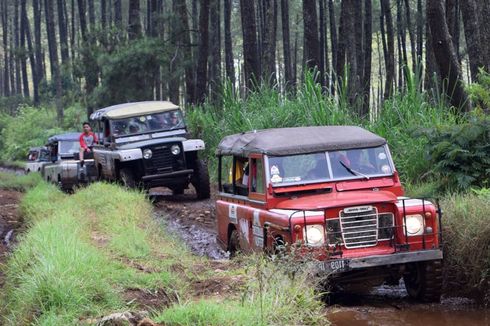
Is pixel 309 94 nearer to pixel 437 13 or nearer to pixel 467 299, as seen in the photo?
pixel 437 13

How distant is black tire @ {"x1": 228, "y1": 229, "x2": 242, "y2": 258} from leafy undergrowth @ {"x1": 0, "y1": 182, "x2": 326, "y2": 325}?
0.68 m

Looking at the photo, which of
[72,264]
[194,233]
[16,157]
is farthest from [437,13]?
[16,157]

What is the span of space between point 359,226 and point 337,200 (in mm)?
468

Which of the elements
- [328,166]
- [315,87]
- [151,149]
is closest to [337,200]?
[328,166]

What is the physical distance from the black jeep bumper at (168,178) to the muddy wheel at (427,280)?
33.1ft

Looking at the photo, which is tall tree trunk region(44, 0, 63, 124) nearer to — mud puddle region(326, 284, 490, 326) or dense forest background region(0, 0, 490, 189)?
dense forest background region(0, 0, 490, 189)

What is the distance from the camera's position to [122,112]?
19734 millimetres

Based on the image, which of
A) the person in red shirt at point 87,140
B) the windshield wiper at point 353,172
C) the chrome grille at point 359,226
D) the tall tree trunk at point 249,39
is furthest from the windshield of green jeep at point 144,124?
the chrome grille at point 359,226

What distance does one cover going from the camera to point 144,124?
1977 cm

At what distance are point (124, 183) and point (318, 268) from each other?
445 inches

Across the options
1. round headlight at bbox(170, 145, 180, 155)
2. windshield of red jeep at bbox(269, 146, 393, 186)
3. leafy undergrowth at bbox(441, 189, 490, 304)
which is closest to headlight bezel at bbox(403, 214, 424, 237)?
leafy undergrowth at bbox(441, 189, 490, 304)

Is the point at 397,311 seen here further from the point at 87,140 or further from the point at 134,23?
the point at 134,23

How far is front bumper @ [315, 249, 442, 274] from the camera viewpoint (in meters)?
8.53

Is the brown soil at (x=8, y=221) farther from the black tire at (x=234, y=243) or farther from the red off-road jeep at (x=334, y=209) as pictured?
the red off-road jeep at (x=334, y=209)
